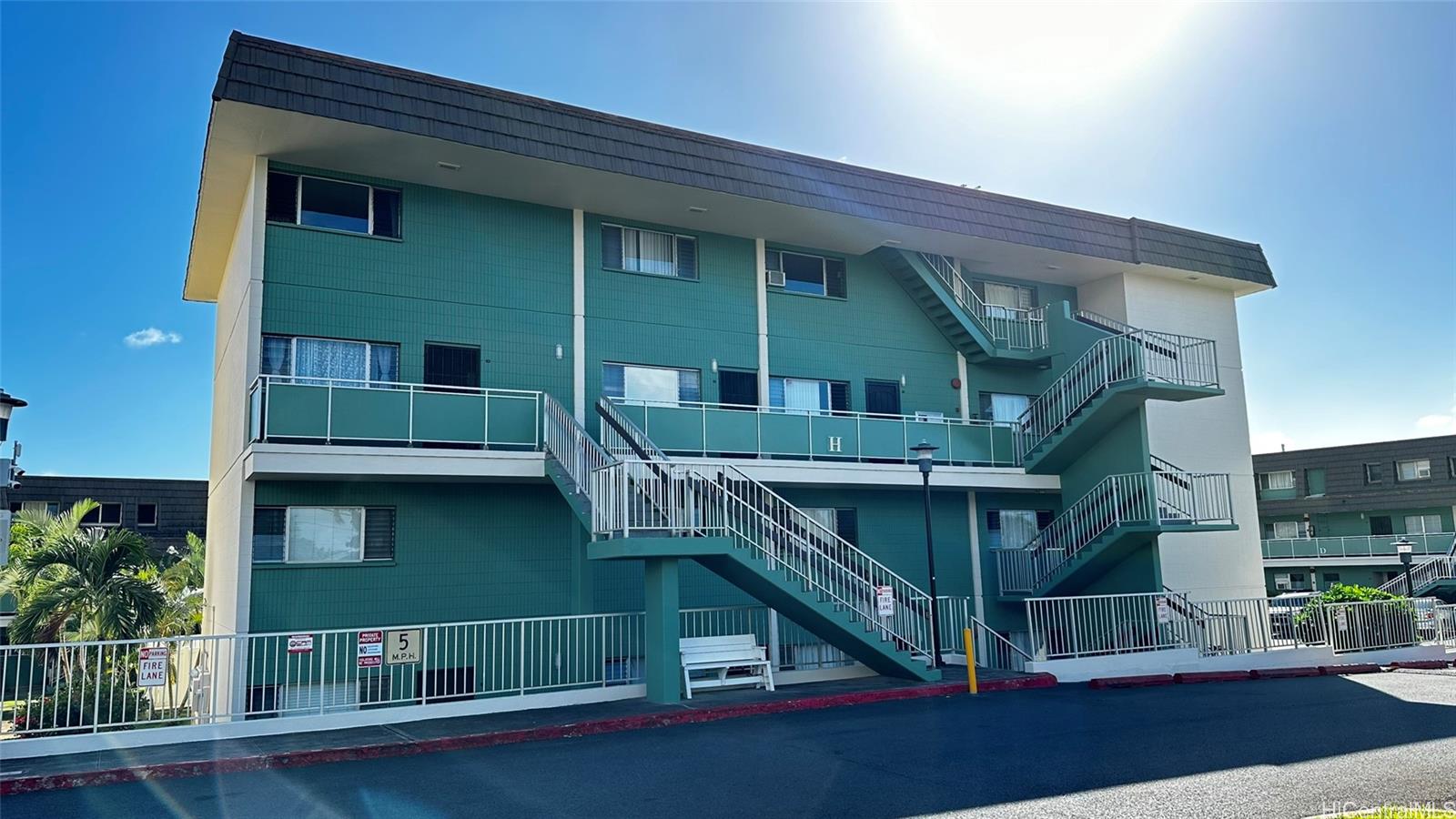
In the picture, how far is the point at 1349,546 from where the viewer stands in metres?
41.8

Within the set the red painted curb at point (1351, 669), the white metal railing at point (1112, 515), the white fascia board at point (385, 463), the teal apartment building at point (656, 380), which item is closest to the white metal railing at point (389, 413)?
the teal apartment building at point (656, 380)

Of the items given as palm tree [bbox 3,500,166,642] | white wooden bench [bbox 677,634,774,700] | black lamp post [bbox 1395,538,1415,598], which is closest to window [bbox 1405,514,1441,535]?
black lamp post [bbox 1395,538,1415,598]

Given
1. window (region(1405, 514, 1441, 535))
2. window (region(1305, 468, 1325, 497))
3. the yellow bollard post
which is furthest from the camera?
window (region(1305, 468, 1325, 497))

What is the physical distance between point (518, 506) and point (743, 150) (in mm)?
7365

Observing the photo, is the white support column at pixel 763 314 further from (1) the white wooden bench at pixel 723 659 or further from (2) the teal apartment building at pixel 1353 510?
(2) the teal apartment building at pixel 1353 510

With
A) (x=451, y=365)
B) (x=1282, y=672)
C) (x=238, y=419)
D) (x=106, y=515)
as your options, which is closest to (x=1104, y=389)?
(x=1282, y=672)

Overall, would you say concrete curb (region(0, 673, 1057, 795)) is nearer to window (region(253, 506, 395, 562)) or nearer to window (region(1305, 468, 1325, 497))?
window (region(253, 506, 395, 562))

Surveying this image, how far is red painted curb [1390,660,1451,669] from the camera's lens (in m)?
20.8

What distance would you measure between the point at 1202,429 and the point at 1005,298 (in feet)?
17.7

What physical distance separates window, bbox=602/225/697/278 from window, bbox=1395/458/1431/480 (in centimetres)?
3687

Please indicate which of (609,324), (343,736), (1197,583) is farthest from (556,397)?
(1197,583)

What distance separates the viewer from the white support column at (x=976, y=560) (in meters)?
21.6

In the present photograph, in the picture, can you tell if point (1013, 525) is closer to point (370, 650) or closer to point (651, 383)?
point (651, 383)

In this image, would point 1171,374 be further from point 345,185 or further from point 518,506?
point 345,185
